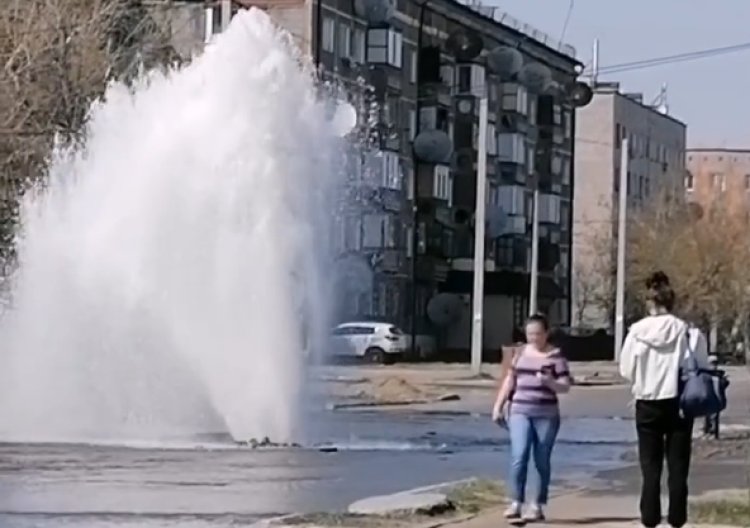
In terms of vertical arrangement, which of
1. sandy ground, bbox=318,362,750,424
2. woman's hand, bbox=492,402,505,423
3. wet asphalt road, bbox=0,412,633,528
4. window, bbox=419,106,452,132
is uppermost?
window, bbox=419,106,452,132

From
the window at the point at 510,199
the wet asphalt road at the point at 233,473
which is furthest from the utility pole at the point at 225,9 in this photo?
the wet asphalt road at the point at 233,473

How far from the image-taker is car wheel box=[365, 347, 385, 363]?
65.4 metres

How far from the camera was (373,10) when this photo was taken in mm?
74125

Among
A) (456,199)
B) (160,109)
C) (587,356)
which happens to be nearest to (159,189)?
(160,109)

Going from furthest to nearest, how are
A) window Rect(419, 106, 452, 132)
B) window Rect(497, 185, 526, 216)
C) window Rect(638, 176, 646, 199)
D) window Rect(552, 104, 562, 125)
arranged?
window Rect(638, 176, 646, 199), window Rect(552, 104, 562, 125), window Rect(497, 185, 526, 216), window Rect(419, 106, 452, 132)

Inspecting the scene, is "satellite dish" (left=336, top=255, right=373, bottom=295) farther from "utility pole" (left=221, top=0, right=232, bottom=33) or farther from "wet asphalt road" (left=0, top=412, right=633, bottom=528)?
"wet asphalt road" (left=0, top=412, right=633, bottom=528)

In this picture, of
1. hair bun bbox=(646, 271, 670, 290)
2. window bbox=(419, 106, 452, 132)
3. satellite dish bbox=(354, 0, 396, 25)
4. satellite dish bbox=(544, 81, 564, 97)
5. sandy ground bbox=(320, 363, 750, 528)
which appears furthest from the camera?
satellite dish bbox=(544, 81, 564, 97)

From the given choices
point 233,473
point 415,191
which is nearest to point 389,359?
point 415,191

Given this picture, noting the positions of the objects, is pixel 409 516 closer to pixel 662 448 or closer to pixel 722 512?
pixel 662 448

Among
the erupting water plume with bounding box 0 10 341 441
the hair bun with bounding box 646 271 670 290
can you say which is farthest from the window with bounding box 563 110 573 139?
the hair bun with bounding box 646 271 670 290

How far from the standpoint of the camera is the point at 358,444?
84.9 ft

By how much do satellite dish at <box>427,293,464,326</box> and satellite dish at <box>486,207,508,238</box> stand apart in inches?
172

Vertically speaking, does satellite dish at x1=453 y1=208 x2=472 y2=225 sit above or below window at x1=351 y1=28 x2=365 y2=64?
below

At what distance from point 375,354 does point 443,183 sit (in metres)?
17.1
